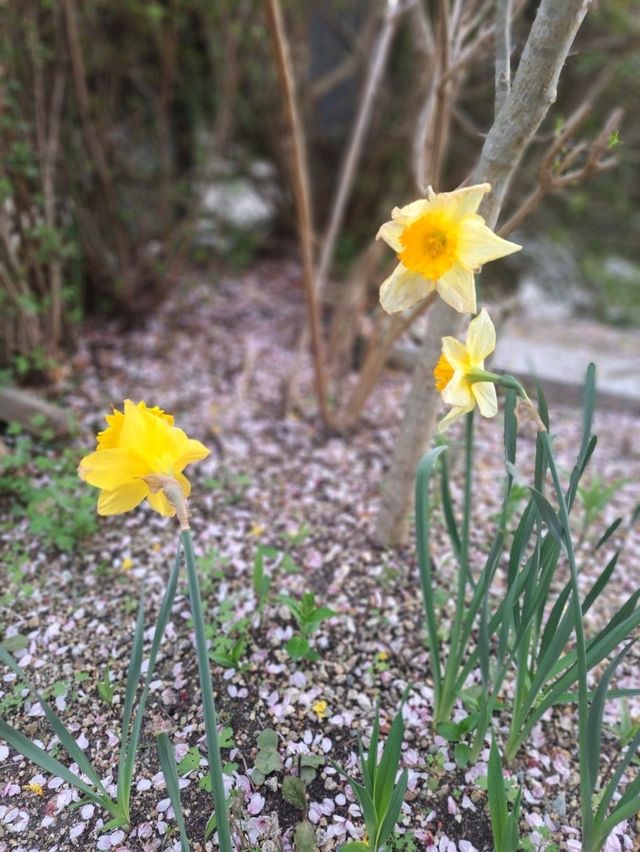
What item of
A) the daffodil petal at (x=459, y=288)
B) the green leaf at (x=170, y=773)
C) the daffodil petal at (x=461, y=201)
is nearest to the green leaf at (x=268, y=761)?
the green leaf at (x=170, y=773)

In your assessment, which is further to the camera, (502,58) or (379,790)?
(502,58)

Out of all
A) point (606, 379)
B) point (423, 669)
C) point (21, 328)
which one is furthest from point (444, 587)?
point (606, 379)

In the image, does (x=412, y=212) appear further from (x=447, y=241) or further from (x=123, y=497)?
(x=123, y=497)

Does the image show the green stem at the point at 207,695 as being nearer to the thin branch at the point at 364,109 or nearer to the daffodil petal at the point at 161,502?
the daffodil petal at the point at 161,502

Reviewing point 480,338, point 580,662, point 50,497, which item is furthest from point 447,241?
point 50,497

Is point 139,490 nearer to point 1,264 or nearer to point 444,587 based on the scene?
point 444,587
